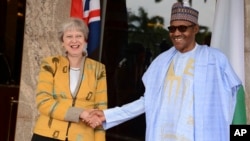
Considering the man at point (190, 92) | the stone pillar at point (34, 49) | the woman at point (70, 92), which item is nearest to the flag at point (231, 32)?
the man at point (190, 92)

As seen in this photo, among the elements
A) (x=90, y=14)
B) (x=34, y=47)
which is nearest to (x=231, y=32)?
(x=90, y=14)

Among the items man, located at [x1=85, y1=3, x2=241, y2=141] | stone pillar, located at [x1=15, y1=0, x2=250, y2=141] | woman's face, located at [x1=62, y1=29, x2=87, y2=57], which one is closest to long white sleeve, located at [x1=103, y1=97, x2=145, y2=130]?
man, located at [x1=85, y1=3, x2=241, y2=141]

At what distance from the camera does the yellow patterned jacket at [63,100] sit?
3301 mm

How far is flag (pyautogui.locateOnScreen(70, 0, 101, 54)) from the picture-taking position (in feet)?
14.9

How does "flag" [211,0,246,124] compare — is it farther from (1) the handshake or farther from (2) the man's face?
(1) the handshake

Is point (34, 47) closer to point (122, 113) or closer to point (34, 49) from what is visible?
point (34, 49)

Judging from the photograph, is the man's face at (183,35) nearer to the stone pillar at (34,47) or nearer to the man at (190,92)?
the man at (190,92)

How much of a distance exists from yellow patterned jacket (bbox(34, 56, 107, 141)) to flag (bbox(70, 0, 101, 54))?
115cm

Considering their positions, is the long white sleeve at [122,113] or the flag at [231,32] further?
the flag at [231,32]

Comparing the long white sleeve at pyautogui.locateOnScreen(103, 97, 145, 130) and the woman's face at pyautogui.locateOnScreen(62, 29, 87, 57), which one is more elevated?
the woman's face at pyautogui.locateOnScreen(62, 29, 87, 57)

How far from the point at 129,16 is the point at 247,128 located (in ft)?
9.68

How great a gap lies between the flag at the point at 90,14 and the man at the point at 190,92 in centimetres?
139

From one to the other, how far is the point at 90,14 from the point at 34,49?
776 mm

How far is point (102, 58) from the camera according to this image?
5434mm
